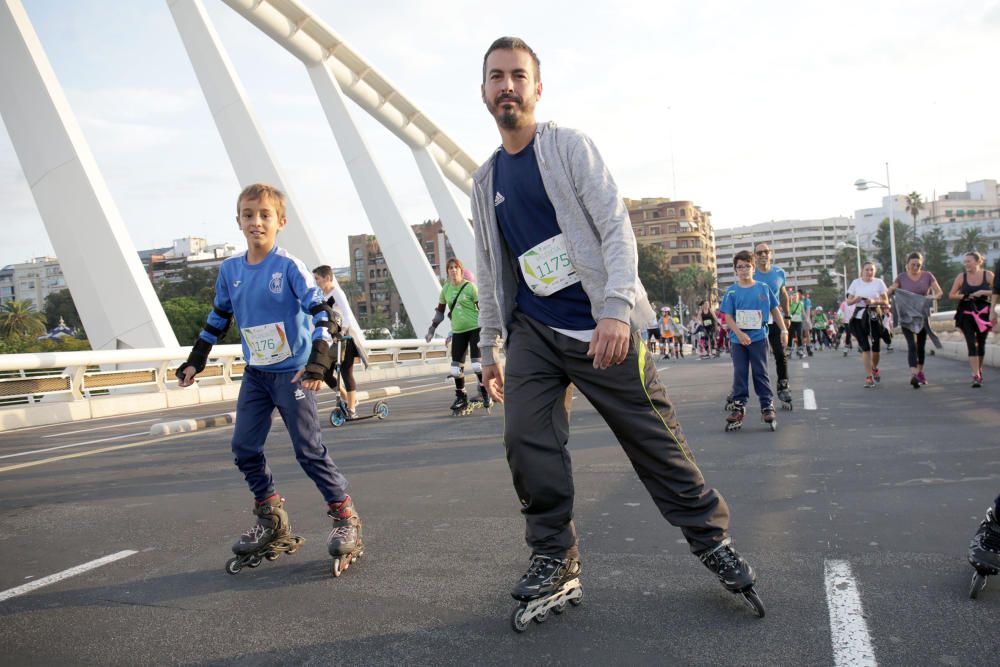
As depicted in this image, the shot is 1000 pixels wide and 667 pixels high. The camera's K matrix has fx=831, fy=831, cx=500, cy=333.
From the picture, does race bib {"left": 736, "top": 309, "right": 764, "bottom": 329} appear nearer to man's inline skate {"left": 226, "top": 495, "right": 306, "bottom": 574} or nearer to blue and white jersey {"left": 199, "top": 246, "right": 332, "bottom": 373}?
blue and white jersey {"left": 199, "top": 246, "right": 332, "bottom": 373}

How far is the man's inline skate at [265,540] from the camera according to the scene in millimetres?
3818

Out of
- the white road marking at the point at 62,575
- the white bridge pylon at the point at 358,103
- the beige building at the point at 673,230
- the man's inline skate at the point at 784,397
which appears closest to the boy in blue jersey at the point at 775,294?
the man's inline skate at the point at 784,397

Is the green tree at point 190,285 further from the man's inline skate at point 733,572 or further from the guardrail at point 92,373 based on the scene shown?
the man's inline skate at point 733,572

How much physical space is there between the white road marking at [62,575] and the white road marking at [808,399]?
296 inches

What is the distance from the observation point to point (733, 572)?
2953 mm

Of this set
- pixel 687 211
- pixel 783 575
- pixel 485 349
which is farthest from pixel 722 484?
pixel 687 211

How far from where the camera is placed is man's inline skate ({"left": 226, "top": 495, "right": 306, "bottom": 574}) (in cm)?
382

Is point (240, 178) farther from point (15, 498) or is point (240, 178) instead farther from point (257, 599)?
point (257, 599)

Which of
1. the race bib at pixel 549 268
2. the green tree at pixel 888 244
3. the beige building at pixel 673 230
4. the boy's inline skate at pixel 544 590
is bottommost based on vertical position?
the boy's inline skate at pixel 544 590

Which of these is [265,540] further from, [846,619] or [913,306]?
[913,306]

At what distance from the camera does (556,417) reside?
3.13m

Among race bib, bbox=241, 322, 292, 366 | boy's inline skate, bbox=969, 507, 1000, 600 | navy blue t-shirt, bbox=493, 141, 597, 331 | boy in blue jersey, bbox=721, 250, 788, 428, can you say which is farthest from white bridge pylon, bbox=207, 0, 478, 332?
boy's inline skate, bbox=969, 507, 1000, 600

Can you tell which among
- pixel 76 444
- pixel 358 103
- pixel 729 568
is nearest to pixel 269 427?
pixel 729 568

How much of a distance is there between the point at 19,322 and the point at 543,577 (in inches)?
3851
